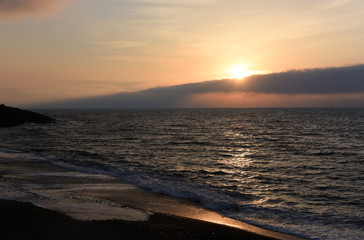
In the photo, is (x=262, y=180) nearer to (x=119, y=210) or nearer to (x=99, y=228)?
(x=119, y=210)

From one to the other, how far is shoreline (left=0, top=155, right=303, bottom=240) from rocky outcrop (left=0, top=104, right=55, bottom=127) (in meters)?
58.2

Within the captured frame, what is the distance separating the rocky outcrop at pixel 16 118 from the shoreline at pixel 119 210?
58.2 meters

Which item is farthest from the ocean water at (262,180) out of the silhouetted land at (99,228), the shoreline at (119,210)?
the silhouetted land at (99,228)

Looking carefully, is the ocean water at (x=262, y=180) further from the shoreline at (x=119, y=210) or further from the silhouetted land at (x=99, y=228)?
the silhouetted land at (x=99, y=228)

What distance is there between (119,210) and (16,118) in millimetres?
70309

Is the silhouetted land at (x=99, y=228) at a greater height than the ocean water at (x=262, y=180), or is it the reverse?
the silhouetted land at (x=99, y=228)

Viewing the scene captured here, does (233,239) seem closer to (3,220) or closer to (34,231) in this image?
(34,231)

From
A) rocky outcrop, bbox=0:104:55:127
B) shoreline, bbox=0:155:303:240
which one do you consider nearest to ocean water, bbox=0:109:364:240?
shoreline, bbox=0:155:303:240

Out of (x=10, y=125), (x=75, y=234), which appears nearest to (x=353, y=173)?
(x=75, y=234)

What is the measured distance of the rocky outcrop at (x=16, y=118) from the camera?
225 feet

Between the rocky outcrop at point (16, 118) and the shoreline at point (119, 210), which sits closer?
the shoreline at point (119, 210)

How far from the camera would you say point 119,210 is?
11344 mm

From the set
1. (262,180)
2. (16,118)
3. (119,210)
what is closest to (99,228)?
(119,210)

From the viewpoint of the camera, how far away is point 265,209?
1288 centimetres
